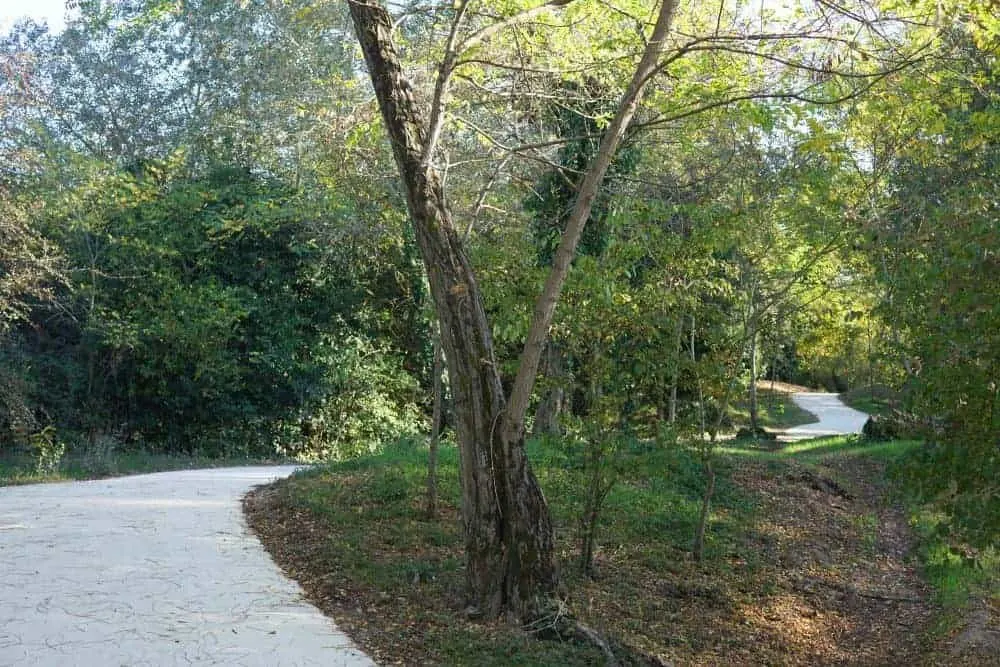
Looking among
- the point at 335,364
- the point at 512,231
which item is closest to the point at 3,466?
the point at 335,364

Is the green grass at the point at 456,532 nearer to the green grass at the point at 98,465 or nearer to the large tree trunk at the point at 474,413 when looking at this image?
the large tree trunk at the point at 474,413

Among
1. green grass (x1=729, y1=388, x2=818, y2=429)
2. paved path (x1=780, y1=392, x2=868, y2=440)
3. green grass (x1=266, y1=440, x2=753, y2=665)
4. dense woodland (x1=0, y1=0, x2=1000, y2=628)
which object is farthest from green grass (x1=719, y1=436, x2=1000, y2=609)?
green grass (x1=729, y1=388, x2=818, y2=429)

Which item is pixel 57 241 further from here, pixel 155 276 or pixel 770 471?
pixel 770 471

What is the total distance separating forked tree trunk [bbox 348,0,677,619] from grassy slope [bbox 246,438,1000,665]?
45 cm

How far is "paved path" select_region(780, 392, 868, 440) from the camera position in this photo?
85.0ft

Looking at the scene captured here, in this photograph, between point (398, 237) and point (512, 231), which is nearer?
point (512, 231)

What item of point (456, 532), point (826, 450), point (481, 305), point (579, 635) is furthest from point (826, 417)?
point (579, 635)

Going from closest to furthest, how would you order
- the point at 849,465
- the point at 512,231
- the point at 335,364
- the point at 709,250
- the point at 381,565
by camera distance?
the point at 381,565 < the point at 709,250 < the point at 512,231 < the point at 849,465 < the point at 335,364

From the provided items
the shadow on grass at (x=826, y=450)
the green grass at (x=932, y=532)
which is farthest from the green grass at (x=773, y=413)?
the green grass at (x=932, y=532)

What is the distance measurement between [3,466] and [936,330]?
14.0 meters

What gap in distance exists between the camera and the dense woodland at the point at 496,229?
22.5 feet

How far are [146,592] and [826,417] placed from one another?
93.1 ft

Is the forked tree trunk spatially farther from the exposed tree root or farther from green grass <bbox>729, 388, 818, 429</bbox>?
green grass <bbox>729, 388, 818, 429</bbox>

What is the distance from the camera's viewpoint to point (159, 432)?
766 inches
